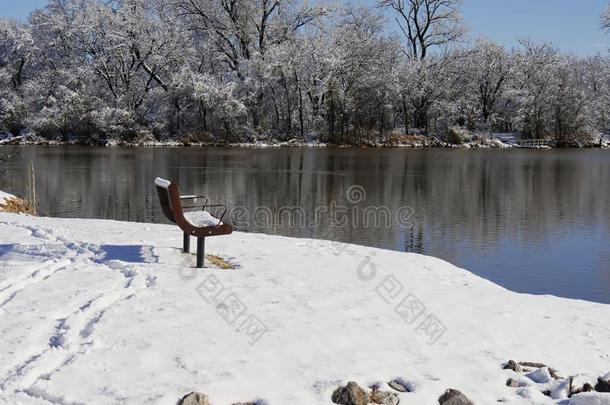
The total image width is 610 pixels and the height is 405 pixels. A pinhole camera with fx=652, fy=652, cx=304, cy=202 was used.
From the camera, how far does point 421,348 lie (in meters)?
6.10

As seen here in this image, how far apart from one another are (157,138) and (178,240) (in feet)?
168

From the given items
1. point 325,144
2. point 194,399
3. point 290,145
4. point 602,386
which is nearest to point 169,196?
point 194,399

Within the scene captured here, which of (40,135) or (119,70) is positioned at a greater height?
(119,70)

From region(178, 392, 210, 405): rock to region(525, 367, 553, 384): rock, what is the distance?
2.73 metres

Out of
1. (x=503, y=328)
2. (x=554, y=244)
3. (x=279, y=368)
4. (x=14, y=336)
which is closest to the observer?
(x=279, y=368)

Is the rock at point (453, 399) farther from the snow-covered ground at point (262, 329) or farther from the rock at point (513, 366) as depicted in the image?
the rock at point (513, 366)

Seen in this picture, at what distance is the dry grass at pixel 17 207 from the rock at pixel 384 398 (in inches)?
506

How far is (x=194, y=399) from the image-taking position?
4.79 m

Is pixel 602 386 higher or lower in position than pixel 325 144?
lower

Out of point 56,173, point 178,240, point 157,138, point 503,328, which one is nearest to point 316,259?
point 178,240

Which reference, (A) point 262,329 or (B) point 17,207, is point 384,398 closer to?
(A) point 262,329

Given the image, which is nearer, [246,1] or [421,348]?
[421,348]

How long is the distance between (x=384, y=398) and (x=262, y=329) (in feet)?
5.63

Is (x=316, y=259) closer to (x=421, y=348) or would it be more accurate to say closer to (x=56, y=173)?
(x=421, y=348)
